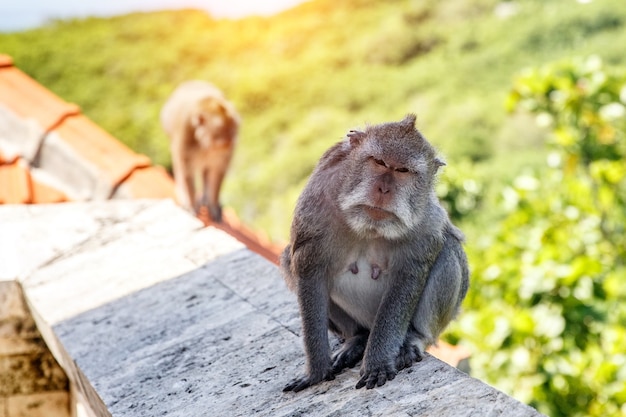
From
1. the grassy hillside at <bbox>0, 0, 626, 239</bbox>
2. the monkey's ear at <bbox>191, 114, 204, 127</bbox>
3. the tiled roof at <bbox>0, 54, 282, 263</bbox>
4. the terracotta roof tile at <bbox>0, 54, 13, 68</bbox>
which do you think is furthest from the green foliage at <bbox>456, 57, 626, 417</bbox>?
the grassy hillside at <bbox>0, 0, 626, 239</bbox>

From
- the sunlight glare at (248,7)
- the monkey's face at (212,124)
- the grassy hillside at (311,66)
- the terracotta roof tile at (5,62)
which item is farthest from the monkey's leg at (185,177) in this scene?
the sunlight glare at (248,7)

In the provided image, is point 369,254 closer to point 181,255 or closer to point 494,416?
point 494,416

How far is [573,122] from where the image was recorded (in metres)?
6.17

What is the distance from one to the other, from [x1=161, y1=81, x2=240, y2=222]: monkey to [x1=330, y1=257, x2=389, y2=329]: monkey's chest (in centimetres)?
396

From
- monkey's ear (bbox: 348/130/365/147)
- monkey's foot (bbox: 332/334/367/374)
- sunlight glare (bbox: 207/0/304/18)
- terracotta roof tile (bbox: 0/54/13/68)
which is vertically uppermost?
monkey's ear (bbox: 348/130/365/147)

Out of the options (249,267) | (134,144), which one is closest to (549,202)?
(249,267)

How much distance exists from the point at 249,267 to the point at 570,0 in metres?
17.2

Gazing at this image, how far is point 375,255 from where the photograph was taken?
8.84 ft

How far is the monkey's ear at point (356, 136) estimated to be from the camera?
2484 millimetres

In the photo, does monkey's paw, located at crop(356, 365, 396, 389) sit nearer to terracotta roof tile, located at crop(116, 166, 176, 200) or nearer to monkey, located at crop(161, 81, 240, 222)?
terracotta roof tile, located at crop(116, 166, 176, 200)

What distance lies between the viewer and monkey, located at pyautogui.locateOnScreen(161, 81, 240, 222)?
22.3 feet

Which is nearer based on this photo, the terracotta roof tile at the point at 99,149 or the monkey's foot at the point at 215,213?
the terracotta roof tile at the point at 99,149

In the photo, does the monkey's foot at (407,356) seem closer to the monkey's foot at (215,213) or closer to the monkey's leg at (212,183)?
the monkey's foot at (215,213)

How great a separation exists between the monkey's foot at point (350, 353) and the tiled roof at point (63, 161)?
7.05 feet
